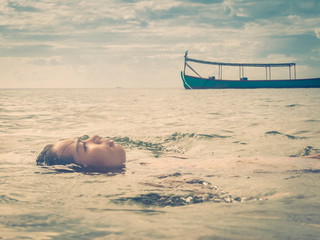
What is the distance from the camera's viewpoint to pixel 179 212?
281 centimetres

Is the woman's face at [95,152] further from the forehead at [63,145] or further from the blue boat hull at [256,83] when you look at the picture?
the blue boat hull at [256,83]

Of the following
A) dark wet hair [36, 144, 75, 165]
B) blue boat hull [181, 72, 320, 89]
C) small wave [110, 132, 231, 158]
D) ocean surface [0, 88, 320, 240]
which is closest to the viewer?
ocean surface [0, 88, 320, 240]

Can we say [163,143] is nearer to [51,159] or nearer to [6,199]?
[51,159]

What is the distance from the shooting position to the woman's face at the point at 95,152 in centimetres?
466

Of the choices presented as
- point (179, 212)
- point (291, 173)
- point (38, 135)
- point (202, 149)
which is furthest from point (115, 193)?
point (38, 135)

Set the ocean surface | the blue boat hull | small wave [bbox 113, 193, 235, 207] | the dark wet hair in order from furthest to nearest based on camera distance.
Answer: the blue boat hull, the dark wet hair, small wave [bbox 113, 193, 235, 207], the ocean surface

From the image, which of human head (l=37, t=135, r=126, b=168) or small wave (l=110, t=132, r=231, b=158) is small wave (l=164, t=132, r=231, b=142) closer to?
small wave (l=110, t=132, r=231, b=158)

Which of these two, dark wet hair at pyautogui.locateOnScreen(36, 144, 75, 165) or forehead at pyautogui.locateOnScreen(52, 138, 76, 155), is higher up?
forehead at pyautogui.locateOnScreen(52, 138, 76, 155)

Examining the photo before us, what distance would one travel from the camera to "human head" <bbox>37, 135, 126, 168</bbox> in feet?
15.3

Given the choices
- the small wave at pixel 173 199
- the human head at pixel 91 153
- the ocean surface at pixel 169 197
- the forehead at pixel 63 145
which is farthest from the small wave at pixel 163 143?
the small wave at pixel 173 199

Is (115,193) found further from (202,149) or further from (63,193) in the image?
(202,149)

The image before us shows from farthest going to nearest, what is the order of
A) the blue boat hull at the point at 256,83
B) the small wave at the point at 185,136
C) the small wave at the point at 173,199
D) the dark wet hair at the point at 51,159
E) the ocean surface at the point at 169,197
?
the blue boat hull at the point at 256,83 < the small wave at the point at 185,136 < the dark wet hair at the point at 51,159 < the small wave at the point at 173,199 < the ocean surface at the point at 169,197

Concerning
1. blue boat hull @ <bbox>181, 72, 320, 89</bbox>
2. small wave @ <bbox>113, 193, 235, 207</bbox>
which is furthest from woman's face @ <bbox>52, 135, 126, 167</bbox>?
blue boat hull @ <bbox>181, 72, 320, 89</bbox>

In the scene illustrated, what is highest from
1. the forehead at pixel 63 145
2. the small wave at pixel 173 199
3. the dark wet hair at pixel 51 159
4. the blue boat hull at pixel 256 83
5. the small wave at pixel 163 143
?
the blue boat hull at pixel 256 83
